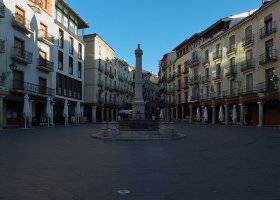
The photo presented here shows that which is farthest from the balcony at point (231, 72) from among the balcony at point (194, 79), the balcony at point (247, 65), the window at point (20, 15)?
the window at point (20, 15)

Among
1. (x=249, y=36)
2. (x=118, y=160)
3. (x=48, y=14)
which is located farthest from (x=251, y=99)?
(x=118, y=160)

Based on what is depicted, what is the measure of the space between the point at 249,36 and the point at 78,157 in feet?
108

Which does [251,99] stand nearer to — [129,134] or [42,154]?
[129,134]

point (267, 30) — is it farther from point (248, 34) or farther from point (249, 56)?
point (249, 56)

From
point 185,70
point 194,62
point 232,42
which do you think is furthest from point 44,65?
point 185,70

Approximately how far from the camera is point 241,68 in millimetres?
39438

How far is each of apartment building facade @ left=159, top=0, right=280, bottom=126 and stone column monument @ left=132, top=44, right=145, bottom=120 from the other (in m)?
14.3

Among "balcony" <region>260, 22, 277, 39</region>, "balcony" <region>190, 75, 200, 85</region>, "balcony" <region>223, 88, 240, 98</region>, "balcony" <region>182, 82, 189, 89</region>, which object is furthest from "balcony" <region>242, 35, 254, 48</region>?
"balcony" <region>182, 82, 189, 89</region>

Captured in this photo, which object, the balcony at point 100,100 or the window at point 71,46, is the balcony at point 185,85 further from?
the window at point 71,46

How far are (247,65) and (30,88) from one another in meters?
24.0

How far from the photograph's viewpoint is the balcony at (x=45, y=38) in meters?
35.5

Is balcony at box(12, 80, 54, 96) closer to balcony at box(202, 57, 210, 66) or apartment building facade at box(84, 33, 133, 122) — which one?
apartment building facade at box(84, 33, 133, 122)

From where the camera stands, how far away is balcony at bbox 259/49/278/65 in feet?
109

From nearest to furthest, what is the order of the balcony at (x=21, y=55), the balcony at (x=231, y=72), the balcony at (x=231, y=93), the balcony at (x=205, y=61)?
the balcony at (x=21, y=55)
the balcony at (x=231, y=93)
the balcony at (x=231, y=72)
the balcony at (x=205, y=61)
